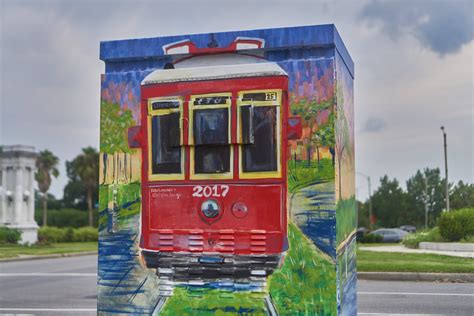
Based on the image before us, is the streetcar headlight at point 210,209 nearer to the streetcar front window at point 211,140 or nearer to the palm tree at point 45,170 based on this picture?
the streetcar front window at point 211,140

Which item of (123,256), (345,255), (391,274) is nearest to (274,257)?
(345,255)

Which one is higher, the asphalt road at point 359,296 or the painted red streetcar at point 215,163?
the painted red streetcar at point 215,163

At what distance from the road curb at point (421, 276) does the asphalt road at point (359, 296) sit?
0.42m

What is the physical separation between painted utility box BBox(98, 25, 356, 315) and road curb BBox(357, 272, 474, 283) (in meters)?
10.5

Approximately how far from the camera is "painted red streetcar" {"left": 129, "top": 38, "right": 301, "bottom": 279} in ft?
14.2

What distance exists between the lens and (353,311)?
547 cm

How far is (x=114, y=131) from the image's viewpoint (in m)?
4.64

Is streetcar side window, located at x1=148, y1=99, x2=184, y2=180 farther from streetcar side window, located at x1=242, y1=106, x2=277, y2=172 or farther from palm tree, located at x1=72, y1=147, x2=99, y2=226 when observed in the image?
palm tree, located at x1=72, y1=147, x2=99, y2=226

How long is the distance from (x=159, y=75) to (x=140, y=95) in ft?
0.62

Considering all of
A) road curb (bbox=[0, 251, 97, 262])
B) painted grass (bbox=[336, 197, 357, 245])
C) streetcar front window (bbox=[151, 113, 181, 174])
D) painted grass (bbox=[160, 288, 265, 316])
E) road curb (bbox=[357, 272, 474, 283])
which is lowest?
road curb (bbox=[0, 251, 97, 262])

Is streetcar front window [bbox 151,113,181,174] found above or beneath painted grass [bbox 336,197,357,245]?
above

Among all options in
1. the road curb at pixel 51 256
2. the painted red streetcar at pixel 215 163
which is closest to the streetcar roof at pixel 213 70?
the painted red streetcar at pixel 215 163

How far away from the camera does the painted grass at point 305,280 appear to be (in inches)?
168

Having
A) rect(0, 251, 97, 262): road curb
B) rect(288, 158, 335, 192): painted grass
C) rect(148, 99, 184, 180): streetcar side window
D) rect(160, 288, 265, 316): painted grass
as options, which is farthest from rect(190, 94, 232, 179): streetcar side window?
rect(0, 251, 97, 262): road curb
